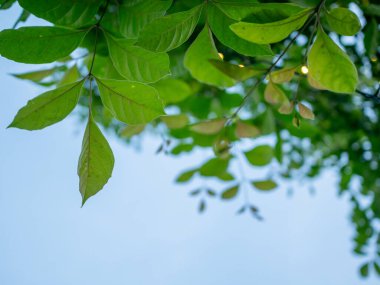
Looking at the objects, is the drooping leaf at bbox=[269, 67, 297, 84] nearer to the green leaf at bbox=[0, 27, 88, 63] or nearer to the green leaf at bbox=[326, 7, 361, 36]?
the green leaf at bbox=[326, 7, 361, 36]

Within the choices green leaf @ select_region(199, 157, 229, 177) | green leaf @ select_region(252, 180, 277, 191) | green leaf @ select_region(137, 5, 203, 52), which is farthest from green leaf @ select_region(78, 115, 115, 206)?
green leaf @ select_region(252, 180, 277, 191)

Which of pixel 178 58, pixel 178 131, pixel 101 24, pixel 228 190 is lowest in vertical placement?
pixel 228 190

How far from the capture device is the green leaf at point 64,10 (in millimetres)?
572

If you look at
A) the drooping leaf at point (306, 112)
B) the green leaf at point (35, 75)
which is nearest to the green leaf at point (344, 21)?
the drooping leaf at point (306, 112)

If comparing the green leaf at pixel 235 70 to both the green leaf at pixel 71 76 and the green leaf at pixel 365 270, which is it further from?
the green leaf at pixel 365 270

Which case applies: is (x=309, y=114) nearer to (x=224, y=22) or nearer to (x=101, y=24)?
(x=224, y=22)

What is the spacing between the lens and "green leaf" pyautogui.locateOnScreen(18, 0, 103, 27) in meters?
0.57

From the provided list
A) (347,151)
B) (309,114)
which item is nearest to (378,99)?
(309,114)

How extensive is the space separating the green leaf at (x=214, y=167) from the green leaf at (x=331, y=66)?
2.24ft

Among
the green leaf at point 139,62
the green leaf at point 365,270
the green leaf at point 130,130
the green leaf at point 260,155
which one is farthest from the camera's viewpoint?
the green leaf at point 365,270

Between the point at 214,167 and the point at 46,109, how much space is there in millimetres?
725

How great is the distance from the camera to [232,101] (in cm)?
127

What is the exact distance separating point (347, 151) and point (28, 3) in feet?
4.70

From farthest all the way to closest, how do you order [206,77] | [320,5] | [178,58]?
[178,58] < [206,77] < [320,5]
